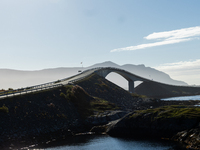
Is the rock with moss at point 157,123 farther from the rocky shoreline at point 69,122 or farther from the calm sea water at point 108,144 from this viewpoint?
the calm sea water at point 108,144

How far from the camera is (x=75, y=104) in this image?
244 feet

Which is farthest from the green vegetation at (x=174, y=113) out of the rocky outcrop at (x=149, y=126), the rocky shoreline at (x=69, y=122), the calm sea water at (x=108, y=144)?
the calm sea water at (x=108, y=144)

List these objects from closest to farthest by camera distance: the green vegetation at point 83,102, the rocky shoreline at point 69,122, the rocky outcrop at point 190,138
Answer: the rocky outcrop at point 190,138 < the rocky shoreline at point 69,122 < the green vegetation at point 83,102

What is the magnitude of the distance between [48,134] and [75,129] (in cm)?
817

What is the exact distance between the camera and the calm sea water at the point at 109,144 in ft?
144

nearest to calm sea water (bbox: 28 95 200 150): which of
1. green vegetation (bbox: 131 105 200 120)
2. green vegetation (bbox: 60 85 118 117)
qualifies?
green vegetation (bbox: 131 105 200 120)

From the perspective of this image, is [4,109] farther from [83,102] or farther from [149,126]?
[149,126]

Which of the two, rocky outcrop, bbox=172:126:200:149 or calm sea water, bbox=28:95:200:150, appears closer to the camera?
rocky outcrop, bbox=172:126:200:149

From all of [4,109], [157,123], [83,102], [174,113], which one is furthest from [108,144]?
[83,102]

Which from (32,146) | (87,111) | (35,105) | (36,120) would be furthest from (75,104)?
(32,146)

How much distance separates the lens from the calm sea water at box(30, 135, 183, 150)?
43906 millimetres

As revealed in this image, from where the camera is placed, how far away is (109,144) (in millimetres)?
46875

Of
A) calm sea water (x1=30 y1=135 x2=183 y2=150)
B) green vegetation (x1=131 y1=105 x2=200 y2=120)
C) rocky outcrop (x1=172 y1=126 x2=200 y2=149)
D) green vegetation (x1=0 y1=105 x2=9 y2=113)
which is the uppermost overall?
green vegetation (x1=0 y1=105 x2=9 y2=113)

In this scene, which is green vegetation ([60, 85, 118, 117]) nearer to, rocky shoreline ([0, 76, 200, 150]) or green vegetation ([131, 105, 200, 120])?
rocky shoreline ([0, 76, 200, 150])
